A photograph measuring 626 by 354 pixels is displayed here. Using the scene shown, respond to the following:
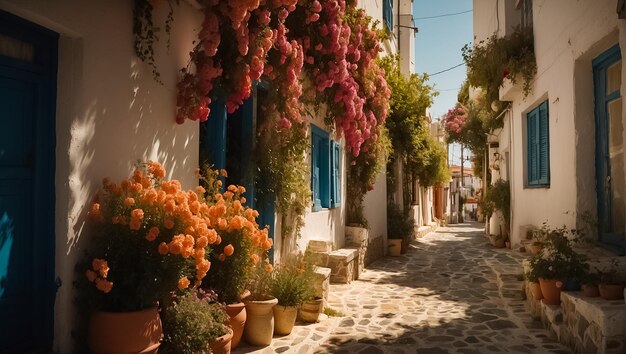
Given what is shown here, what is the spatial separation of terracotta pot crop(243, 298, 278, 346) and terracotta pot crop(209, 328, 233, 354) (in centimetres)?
70

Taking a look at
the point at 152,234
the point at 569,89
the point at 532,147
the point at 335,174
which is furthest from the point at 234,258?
the point at 532,147

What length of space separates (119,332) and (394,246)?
10.6 meters

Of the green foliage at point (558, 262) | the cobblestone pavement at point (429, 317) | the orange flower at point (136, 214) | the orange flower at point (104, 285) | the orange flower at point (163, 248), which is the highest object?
the orange flower at point (136, 214)

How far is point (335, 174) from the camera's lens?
9.20m

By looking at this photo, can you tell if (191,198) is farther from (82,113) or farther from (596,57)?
(596,57)

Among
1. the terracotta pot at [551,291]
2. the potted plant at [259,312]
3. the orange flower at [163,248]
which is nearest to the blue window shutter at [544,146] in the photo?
the terracotta pot at [551,291]

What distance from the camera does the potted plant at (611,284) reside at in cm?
436

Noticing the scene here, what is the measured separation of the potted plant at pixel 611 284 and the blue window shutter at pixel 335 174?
5.10m

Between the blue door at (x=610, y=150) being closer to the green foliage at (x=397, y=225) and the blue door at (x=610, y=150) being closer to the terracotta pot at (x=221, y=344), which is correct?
the terracotta pot at (x=221, y=344)

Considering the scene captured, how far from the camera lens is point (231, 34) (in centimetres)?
465

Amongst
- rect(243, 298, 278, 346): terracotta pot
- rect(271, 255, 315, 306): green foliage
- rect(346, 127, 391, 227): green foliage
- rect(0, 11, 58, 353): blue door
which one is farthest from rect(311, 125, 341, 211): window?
rect(0, 11, 58, 353): blue door

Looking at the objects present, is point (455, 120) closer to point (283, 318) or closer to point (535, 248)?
point (535, 248)

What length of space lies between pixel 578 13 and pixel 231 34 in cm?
481

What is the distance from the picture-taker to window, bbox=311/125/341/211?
837 cm
